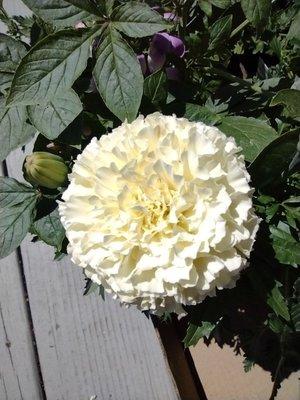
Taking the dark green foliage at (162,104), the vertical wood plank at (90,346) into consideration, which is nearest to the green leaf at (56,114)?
the dark green foliage at (162,104)

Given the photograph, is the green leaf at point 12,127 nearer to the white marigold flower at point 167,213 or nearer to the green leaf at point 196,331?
the white marigold flower at point 167,213

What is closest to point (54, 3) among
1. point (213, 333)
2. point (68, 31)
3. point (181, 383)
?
point (68, 31)

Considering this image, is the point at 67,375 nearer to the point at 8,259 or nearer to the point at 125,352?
the point at 125,352

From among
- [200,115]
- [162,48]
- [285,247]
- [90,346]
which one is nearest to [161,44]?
[162,48]

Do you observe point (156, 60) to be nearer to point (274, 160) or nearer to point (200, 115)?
point (200, 115)

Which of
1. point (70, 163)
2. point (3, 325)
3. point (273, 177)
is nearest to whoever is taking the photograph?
point (273, 177)
